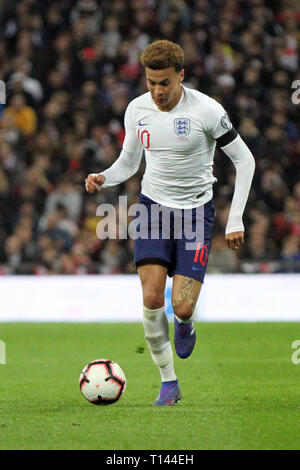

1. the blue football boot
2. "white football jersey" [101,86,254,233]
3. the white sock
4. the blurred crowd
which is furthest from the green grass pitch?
the blurred crowd

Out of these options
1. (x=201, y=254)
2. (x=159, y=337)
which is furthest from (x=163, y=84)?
(x=159, y=337)

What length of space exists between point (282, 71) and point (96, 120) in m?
3.17

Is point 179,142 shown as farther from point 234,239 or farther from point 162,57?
point 234,239

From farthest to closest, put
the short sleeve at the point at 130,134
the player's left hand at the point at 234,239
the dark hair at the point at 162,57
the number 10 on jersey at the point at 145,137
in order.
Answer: the short sleeve at the point at 130,134
the number 10 on jersey at the point at 145,137
the player's left hand at the point at 234,239
the dark hair at the point at 162,57

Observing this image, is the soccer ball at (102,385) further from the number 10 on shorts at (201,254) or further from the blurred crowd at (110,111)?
the blurred crowd at (110,111)

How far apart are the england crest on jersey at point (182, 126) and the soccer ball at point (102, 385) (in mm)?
1664

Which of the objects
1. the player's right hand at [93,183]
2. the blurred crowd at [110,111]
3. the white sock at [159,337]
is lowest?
the white sock at [159,337]

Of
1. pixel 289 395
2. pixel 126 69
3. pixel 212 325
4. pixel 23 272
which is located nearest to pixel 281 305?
pixel 212 325

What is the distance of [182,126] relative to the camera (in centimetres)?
659

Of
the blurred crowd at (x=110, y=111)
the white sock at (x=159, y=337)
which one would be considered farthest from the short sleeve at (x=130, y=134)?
the blurred crowd at (x=110, y=111)

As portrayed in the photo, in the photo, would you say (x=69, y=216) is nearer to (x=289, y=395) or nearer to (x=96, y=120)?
(x=96, y=120)

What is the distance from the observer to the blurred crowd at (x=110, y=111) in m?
13.7

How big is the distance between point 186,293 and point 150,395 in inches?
38.6

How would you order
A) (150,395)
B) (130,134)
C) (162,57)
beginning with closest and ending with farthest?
(162,57), (130,134), (150,395)
